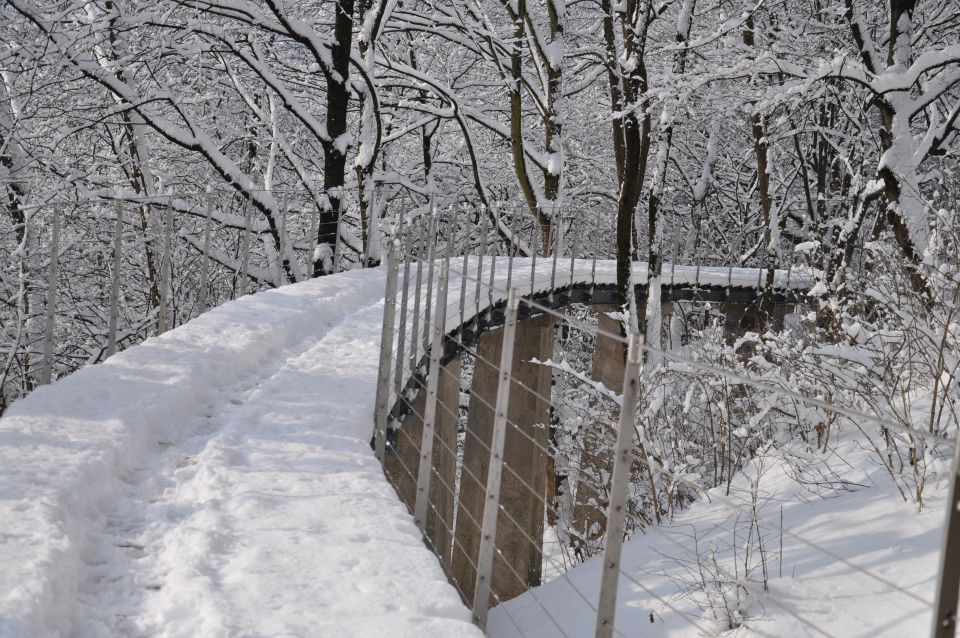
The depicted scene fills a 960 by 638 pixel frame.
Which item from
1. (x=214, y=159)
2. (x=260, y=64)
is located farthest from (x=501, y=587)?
(x=260, y=64)

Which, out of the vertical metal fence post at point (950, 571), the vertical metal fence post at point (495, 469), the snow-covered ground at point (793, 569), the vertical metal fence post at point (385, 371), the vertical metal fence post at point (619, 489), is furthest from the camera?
the vertical metal fence post at point (385, 371)

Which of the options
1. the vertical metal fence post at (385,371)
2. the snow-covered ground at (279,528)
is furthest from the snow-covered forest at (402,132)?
the vertical metal fence post at (385,371)

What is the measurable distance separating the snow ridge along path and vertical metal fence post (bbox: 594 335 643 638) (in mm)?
519

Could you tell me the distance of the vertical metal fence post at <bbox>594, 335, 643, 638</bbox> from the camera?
276cm

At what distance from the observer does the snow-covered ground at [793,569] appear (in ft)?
16.2

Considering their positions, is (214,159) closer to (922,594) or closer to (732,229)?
(922,594)

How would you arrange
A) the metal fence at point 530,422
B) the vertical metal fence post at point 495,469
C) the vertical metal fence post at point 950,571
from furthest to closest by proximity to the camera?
the vertical metal fence post at point 495,469 < the metal fence at point 530,422 < the vertical metal fence post at point 950,571

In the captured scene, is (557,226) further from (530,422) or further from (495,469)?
(495,469)

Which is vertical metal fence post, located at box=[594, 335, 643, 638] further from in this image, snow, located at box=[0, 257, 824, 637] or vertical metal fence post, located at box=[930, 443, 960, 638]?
vertical metal fence post, located at box=[930, 443, 960, 638]

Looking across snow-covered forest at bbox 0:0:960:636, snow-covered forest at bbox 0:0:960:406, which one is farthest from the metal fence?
snow-covered forest at bbox 0:0:960:406

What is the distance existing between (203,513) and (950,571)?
312 centimetres

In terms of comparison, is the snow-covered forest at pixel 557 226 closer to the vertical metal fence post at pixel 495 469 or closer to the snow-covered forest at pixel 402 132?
the snow-covered forest at pixel 402 132

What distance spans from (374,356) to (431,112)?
10.1 m

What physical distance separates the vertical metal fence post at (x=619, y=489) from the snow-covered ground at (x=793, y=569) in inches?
42.3
